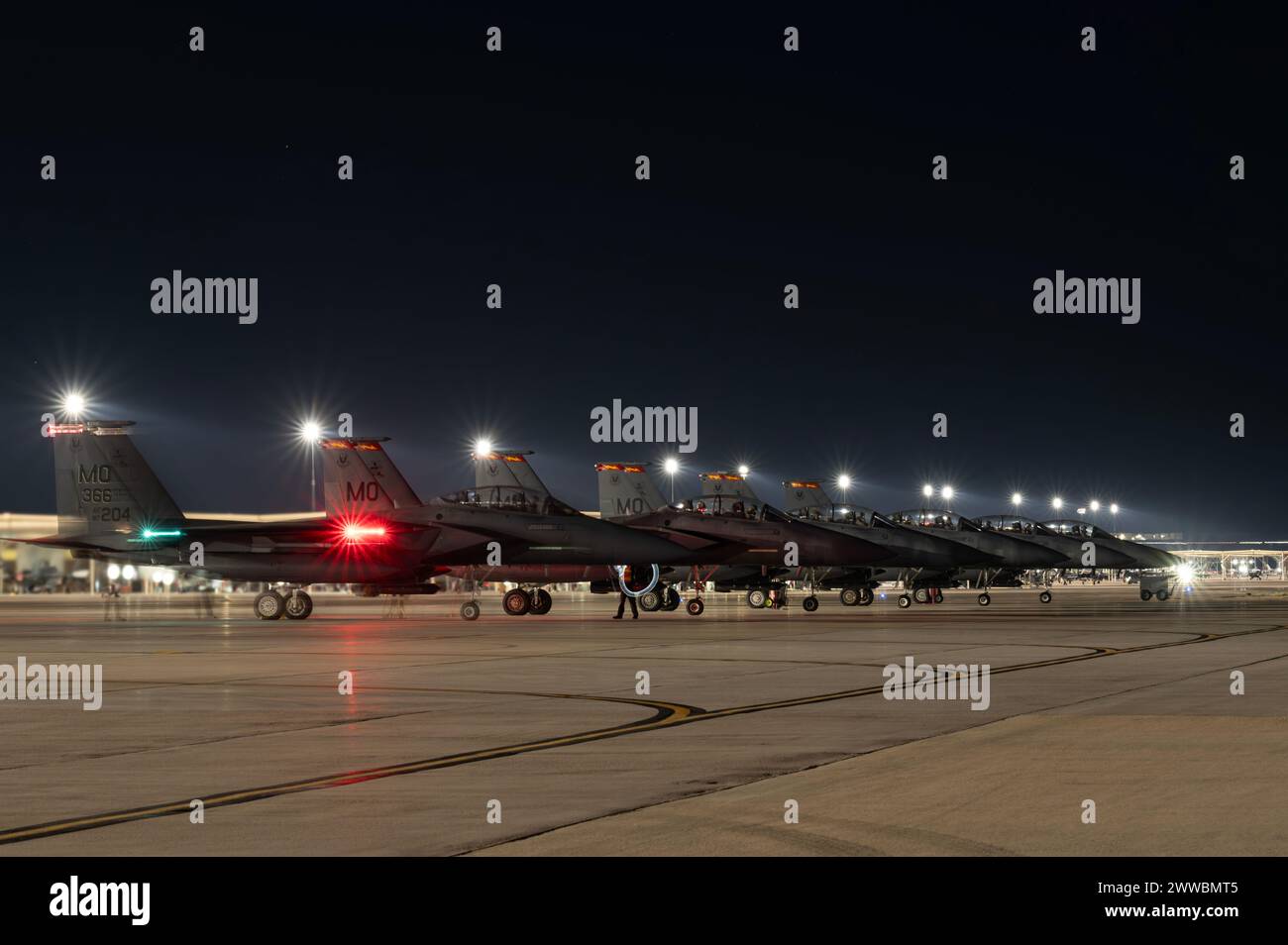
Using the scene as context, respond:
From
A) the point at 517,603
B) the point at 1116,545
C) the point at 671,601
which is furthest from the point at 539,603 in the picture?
the point at 1116,545

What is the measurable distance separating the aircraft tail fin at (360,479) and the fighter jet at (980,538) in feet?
66.4


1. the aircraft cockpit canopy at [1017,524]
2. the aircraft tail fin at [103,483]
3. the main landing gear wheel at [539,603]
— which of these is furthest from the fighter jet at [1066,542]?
the aircraft tail fin at [103,483]

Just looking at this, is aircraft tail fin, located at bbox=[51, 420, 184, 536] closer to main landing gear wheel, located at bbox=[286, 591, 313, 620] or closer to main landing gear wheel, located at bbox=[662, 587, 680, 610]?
main landing gear wheel, located at bbox=[286, 591, 313, 620]

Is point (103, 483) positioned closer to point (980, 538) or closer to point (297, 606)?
point (297, 606)

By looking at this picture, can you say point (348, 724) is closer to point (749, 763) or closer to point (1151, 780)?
point (749, 763)

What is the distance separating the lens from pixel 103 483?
40094 mm

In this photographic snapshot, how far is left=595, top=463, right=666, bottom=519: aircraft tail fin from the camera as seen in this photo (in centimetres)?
5103

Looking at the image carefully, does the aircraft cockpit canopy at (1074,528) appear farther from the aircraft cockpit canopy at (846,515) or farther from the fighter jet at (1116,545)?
the aircraft cockpit canopy at (846,515)

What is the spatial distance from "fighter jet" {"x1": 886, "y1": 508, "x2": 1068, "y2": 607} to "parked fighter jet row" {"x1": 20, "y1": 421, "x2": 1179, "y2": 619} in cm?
483

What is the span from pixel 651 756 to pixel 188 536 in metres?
30.6

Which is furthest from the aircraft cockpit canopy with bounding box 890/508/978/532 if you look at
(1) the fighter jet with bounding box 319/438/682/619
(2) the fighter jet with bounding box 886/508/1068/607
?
(1) the fighter jet with bounding box 319/438/682/619

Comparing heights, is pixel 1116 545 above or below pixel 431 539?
below
